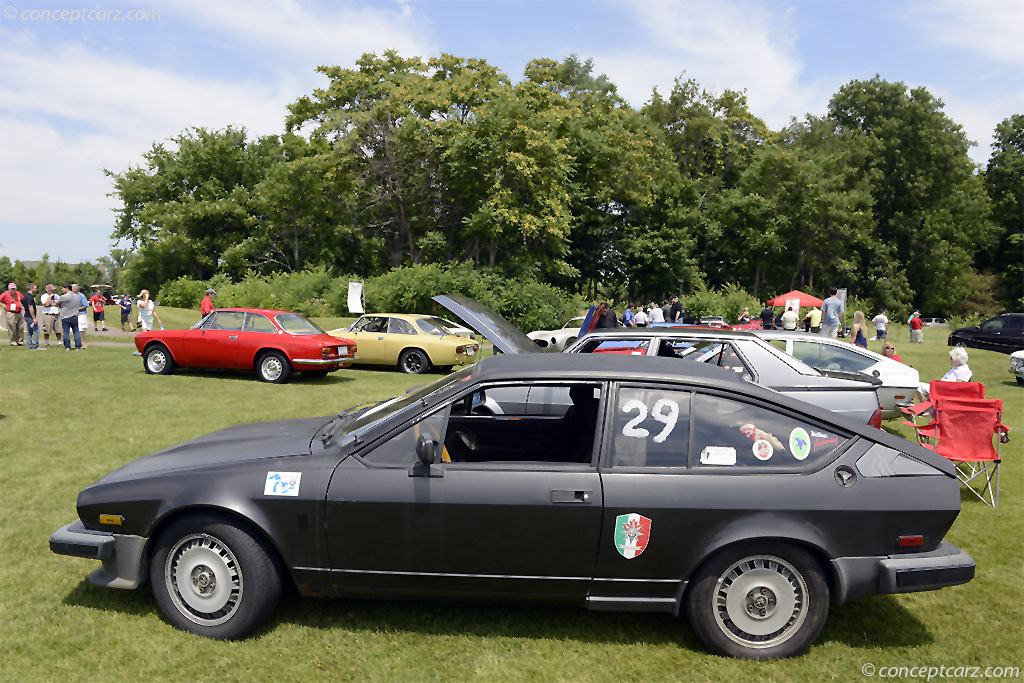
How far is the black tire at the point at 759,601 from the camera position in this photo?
3.56 meters

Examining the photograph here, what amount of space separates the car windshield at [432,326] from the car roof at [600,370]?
12.8m

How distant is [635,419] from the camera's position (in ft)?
12.1

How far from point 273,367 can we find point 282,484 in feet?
36.0

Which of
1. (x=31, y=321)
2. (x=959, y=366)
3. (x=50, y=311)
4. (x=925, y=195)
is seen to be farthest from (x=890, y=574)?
(x=925, y=195)

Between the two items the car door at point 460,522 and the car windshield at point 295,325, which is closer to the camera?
the car door at point 460,522

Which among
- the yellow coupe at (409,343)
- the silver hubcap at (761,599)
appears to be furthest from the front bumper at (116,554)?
the yellow coupe at (409,343)

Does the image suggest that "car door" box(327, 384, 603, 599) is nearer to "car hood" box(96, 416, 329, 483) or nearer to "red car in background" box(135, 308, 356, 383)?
"car hood" box(96, 416, 329, 483)

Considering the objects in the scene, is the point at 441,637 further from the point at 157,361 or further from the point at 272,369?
the point at 157,361

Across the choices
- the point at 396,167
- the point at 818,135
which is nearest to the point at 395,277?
the point at 396,167

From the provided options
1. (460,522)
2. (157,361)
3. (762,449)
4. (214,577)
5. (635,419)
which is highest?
(635,419)

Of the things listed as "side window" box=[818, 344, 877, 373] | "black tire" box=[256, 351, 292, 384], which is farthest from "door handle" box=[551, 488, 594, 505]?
"black tire" box=[256, 351, 292, 384]

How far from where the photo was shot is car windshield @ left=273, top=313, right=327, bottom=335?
559 inches

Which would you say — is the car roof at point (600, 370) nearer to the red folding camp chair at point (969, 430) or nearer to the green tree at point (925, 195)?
the red folding camp chair at point (969, 430)

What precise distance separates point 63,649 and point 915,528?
4.47 metres
